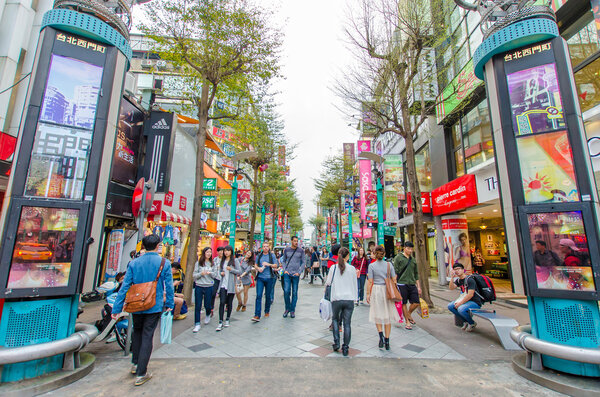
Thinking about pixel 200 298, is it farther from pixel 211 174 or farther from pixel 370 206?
pixel 370 206

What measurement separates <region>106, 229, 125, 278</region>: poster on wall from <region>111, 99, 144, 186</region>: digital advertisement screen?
1.97 metres

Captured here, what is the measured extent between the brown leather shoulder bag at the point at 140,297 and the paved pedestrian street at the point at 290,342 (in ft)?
5.01

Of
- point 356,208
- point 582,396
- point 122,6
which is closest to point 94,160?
point 122,6

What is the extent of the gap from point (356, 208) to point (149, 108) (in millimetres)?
18039

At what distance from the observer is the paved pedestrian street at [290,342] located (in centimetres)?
472

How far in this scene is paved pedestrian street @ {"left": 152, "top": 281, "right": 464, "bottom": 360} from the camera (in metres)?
4.72

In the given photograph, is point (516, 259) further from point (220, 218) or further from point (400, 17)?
point (220, 218)

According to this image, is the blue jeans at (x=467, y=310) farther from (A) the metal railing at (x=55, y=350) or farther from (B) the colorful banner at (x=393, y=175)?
(B) the colorful banner at (x=393, y=175)

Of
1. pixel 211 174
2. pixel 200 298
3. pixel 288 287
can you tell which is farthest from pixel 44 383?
pixel 211 174

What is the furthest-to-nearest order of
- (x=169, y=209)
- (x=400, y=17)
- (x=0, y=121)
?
1. (x=169, y=209)
2. (x=400, y=17)
3. (x=0, y=121)

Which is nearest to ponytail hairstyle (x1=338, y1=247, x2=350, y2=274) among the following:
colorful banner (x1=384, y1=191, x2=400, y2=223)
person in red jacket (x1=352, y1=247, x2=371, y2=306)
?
person in red jacket (x1=352, y1=247, x2=371, y2=306)

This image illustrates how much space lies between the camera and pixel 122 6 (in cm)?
509

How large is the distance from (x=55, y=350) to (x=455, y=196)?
14106 millimetres

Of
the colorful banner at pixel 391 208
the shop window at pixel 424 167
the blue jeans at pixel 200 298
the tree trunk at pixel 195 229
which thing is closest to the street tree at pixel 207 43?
the tree trunk at pixel 195 229
